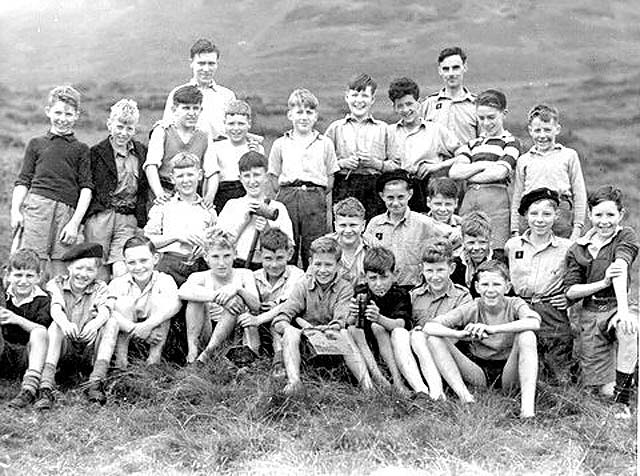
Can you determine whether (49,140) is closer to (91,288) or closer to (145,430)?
(91,288)

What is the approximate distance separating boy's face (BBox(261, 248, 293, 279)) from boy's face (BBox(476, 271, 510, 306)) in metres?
1.27

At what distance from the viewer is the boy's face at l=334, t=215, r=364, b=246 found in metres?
5.02

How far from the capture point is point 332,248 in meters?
4.71

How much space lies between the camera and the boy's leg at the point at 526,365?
4.25m

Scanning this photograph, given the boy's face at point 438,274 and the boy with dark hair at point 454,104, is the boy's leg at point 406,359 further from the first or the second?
the boy with dark hair at point 454,104

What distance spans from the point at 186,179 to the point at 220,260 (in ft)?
2.30

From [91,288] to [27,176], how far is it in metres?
1.18

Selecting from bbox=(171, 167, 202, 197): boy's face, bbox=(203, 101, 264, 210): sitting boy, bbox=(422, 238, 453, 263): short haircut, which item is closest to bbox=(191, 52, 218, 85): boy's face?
bbox=(203, 101, 264, 210): sitting boy

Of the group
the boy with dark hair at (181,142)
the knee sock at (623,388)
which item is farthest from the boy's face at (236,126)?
the knee sock at (623,388)

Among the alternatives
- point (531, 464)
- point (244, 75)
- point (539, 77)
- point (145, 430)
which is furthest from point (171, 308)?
point (539, 77)

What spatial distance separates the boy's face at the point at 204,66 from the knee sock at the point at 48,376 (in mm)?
2752

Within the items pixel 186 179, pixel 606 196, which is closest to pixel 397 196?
pixel 606 196

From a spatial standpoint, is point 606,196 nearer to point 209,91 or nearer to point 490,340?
point 490,340

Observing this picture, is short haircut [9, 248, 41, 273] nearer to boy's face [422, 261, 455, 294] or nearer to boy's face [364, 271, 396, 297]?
boy's face [364, 271, 396, 297]
